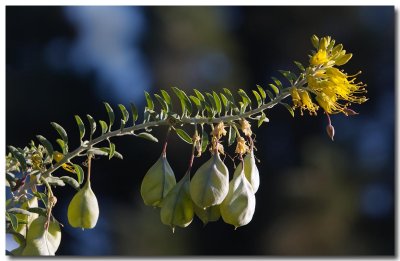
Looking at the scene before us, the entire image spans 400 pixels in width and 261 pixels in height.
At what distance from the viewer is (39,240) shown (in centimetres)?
90

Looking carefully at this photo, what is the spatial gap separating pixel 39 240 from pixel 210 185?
0.22m

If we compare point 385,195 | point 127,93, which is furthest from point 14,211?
point 385,195

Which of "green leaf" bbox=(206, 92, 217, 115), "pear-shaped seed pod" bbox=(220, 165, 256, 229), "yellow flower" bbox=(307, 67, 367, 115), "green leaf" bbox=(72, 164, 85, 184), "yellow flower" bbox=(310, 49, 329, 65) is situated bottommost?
"pear-shaped seed pod" bbox=(220, 165, 256, 229)

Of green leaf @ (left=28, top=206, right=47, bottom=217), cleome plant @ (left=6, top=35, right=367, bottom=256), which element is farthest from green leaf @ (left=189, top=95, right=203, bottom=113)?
green leaf @ (left=28, top=206, right=47, bottom=217)

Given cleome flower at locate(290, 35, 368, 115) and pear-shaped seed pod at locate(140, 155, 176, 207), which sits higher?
cleome flower at locate(290, 35, 368, 115)

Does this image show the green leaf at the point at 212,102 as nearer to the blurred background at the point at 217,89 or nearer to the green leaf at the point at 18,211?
→ the green leaf at the point at 18,211

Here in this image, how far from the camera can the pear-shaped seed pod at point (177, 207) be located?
0.90 meters

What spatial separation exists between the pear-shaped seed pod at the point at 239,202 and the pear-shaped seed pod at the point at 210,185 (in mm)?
12

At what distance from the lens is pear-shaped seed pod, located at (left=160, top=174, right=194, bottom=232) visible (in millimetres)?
899

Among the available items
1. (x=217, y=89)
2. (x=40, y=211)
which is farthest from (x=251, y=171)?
(x=217, y=89)

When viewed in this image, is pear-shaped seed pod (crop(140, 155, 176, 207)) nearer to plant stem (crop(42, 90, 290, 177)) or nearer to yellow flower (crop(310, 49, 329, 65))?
plant stem (crop(42, 90, 290, 177))

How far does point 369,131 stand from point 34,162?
5.32 m

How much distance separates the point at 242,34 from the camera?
6.68 metres

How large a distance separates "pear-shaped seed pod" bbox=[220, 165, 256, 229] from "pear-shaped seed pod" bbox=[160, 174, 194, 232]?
44mm
